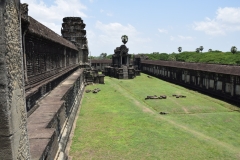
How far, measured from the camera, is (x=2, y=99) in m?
3.04

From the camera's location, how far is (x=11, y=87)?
128 inches

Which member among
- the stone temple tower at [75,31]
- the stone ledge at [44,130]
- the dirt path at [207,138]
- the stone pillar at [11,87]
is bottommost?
the dirt path at [207,138]

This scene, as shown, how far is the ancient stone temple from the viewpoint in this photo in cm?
4262

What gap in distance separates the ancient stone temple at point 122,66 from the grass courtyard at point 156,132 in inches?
949

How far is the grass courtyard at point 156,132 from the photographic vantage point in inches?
361

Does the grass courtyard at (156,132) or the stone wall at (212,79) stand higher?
the stone wall at (212,79)

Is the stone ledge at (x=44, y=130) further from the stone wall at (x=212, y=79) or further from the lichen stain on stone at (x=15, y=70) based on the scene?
the stone wall at (x=212, y=79)

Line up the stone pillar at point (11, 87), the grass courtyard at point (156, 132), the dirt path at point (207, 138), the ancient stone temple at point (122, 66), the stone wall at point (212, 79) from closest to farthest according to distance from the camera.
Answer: the stone pillar at point (11, 87), the grass courtyard at point (156, 132), the dirt path at point (207, 138), the stone wall at point (212, 79), the ancient stone temple at point (122, 66)

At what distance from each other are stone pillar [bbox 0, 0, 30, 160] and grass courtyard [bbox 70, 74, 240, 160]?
220 inches

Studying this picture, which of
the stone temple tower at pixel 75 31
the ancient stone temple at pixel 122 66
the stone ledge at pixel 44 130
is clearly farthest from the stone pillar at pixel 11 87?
the ancient stone temple at pixel 122 66

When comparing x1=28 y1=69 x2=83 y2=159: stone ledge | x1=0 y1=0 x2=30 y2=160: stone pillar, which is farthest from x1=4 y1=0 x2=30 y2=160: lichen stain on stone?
x1=28 y1=69 x2=83 y2=159: stone ledge

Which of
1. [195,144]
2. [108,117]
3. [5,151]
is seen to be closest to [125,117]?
[108,117]

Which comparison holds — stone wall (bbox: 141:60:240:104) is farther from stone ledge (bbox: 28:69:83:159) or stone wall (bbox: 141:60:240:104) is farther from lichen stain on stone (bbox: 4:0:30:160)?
lichen stain on stone (bbox: 4:0:30:160)

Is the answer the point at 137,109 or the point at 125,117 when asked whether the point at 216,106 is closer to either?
the point at 137,109
